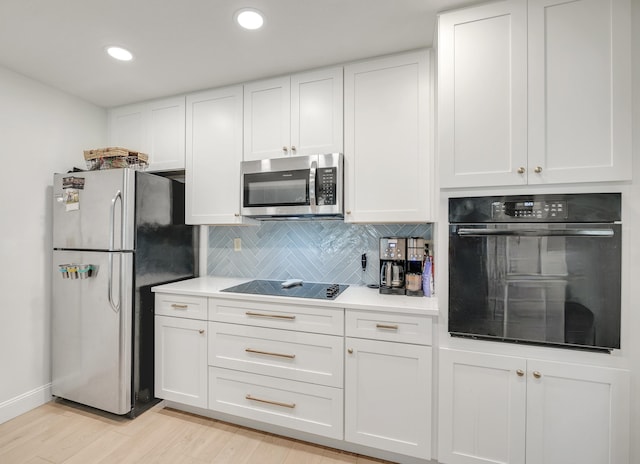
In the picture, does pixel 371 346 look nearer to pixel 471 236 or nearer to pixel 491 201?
pixel 471 236

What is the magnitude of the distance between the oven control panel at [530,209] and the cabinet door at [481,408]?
706 millimetres

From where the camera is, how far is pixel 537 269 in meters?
1.44

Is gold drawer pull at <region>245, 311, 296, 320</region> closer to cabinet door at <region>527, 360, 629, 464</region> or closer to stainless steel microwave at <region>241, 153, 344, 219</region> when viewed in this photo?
stainless steel microwave at <region>241, 153, 344, 219</region>

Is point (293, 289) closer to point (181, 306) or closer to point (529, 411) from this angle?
point (181, 306)

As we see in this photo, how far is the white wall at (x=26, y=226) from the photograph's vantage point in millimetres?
2113

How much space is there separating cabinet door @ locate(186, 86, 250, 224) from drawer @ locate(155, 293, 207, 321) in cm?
62

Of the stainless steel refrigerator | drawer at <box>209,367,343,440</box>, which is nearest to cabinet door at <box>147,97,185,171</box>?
the stainless steel refrigerator

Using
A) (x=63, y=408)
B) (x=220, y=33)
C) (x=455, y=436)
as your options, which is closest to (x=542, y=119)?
(x=455, y=436)

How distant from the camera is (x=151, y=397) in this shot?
2.25 metres

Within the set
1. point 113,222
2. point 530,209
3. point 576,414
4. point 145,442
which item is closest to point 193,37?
point 113,222

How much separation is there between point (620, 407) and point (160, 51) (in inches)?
123

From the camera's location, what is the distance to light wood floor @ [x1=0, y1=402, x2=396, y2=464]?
1752 mm

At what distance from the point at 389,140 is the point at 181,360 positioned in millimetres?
2096

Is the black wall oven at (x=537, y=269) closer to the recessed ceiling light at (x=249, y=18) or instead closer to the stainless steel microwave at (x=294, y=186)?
the stainless steel microwave at (x=294, y=186)
